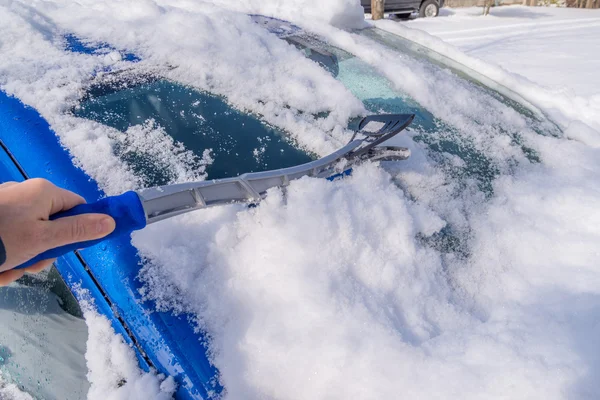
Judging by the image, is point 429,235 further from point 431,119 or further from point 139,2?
point 139,2

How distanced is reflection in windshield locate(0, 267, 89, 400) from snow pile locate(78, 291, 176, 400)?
0.25ft

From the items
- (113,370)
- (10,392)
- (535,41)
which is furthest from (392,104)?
(535,41)

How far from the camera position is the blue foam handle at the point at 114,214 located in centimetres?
88

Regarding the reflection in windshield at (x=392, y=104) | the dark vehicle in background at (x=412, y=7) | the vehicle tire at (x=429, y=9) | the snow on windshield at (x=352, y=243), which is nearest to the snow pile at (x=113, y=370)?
the snow on windshield at (x=352, y=243)

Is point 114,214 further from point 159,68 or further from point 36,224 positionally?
point 159,68

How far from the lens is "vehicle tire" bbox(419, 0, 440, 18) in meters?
15.2

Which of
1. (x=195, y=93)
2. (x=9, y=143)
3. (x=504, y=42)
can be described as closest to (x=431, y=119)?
(x=195, y=93)

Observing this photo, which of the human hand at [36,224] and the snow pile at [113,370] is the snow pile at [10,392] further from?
the human hand at [36,224]

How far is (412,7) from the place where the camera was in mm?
15000

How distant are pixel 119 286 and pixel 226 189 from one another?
1.13ft

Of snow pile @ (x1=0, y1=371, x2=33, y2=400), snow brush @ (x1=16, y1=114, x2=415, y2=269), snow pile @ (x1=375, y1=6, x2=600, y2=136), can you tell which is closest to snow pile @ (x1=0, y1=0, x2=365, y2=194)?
snow brush @ (x1=16, y1=114, x2=415, y2=269)

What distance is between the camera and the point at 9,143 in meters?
1.31

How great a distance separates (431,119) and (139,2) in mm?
1426

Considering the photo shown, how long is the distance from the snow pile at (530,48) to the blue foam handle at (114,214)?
7.54 ft
